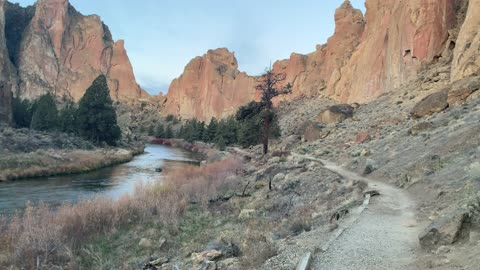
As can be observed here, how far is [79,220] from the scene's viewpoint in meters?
15.8

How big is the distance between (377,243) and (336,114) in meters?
41.1

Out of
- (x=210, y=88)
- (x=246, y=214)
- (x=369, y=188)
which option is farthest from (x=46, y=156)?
(x=210, y=88)

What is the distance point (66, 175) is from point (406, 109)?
3244 cm

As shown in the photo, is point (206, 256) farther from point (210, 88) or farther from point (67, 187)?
point (210, 88)

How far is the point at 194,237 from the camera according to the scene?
1490 cm

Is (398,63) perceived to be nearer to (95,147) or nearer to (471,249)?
(95,147)

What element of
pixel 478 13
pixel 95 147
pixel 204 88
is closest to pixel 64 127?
pixel 95 147

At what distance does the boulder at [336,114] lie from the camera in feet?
155

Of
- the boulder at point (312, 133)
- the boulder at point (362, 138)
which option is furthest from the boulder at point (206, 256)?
the boulder at point (312, 133)

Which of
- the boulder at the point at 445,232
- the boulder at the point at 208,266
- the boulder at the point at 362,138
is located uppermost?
the boulder at the point at 362,138

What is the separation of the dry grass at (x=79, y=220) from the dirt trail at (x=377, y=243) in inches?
350

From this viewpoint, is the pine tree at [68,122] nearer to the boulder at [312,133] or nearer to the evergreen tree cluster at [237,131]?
the evergreen tree cluster at [237,131]

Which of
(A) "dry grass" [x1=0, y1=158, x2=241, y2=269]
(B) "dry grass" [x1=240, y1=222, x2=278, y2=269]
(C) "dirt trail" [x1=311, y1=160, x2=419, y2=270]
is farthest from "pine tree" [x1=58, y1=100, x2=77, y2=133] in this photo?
(C) "dirt trail" [x1=311, y1=160, x2=419, y2=270]

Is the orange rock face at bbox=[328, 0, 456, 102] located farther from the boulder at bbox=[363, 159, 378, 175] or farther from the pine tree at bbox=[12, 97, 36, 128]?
the pine tree at bbox=[12, 97, 36, 128]
